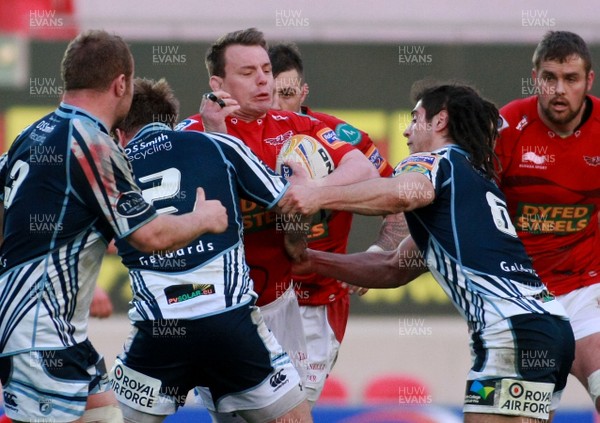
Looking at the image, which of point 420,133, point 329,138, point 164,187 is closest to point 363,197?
point 420,133

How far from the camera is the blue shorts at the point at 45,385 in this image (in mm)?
5074

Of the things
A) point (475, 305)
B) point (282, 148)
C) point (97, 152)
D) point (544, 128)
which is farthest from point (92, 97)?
point (544, 128)

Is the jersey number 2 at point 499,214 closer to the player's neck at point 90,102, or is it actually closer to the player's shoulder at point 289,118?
the player's shoulder at point 289,118

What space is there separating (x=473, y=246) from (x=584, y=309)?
5.41ft

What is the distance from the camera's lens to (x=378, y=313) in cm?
1316

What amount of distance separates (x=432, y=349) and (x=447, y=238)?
7.77 m

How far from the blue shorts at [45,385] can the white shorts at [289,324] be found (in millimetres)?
1778

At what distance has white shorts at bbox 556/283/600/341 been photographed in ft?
22.5

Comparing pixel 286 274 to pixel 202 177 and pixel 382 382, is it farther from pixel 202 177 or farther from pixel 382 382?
pixel 382 382

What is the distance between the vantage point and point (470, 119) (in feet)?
19.8

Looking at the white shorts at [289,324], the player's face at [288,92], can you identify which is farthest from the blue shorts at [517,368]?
the player's face at [288,92]

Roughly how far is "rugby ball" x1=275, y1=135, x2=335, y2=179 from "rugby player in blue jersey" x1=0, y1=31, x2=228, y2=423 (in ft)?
3.96

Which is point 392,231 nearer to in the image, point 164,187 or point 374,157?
point 374,157

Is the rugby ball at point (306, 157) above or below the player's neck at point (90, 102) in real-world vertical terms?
below
